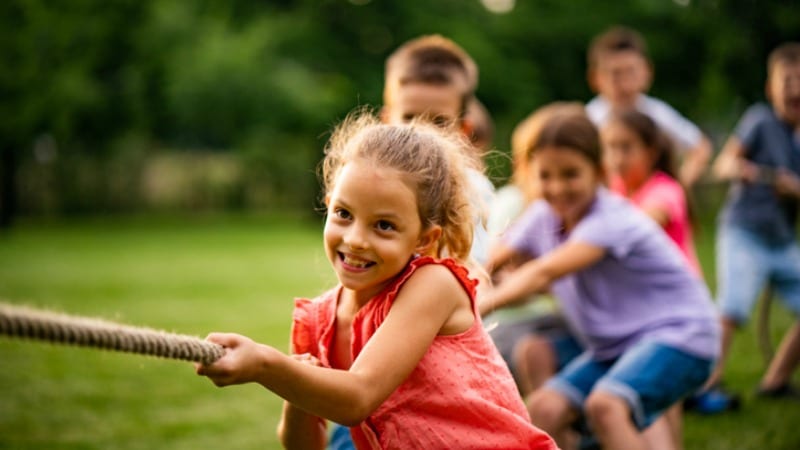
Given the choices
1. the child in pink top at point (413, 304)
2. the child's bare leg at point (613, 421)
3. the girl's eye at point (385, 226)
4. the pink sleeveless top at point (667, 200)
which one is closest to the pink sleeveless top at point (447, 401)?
the child in pink top at point (413, 304)

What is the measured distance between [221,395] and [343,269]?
4.38 m

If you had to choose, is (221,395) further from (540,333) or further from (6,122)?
(6,122)

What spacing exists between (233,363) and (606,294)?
2499 millimetres

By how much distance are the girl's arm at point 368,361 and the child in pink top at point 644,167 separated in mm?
3009

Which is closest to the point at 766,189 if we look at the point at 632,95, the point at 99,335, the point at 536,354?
the point at 632,95

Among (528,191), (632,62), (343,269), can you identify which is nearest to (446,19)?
(632,62)

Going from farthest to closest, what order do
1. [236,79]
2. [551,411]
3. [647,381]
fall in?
[236,79], [551,411], [647,381]

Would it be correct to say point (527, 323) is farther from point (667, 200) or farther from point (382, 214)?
point (382, 214)

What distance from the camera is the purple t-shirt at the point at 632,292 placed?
3.79 meters

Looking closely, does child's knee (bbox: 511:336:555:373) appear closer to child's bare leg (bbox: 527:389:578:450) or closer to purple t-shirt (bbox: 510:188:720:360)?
purple t-shirt (bbox: 510:188:720:360)

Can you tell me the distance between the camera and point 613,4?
3491 centimetres

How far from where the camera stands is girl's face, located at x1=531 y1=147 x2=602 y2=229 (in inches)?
155

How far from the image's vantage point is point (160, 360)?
659 centimetres

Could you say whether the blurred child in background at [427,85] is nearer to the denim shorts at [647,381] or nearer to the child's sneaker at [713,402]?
the denim shorts at [647,381]
